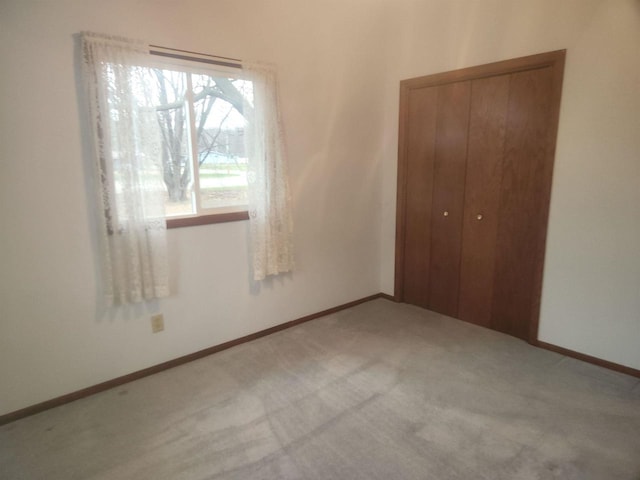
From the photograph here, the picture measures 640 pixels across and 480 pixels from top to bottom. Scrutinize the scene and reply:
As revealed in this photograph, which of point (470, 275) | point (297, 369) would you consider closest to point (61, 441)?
point (297, 369)

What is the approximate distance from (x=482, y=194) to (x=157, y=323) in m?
2.54

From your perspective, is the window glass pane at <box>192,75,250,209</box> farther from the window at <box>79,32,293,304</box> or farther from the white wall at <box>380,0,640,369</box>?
the white wall at <box>380,0,640,369</box>

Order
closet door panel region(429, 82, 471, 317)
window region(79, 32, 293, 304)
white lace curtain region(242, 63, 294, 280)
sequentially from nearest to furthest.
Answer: window region(79, 32, 293, 304), white lace curtain region(242, 63, 294, 280), closet door panel region(429, 82, 471, 317)

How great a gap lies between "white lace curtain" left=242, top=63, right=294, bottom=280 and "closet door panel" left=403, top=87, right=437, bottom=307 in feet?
4.07

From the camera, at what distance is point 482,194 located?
9.58 feet

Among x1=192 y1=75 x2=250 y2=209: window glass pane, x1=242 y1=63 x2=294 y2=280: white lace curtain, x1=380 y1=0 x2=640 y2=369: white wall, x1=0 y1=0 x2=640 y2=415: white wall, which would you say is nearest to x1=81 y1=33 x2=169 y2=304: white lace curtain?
x1=0 y1=0 x2=640 y2=415: white wall

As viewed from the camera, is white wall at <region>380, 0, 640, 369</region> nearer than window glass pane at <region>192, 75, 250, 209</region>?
Yes

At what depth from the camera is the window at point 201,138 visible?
2287mm

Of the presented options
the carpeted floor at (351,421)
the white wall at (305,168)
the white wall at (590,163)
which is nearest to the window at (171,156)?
the white wall at (305,168)

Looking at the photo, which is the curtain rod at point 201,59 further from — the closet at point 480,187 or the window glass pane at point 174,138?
the closet at point 480,187

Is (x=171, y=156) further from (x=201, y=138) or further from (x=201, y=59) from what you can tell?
(x=201, y=59)

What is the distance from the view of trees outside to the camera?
2295mm

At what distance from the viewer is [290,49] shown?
9.05 ft

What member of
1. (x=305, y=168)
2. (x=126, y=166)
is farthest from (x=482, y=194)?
(x=126, y=166)
